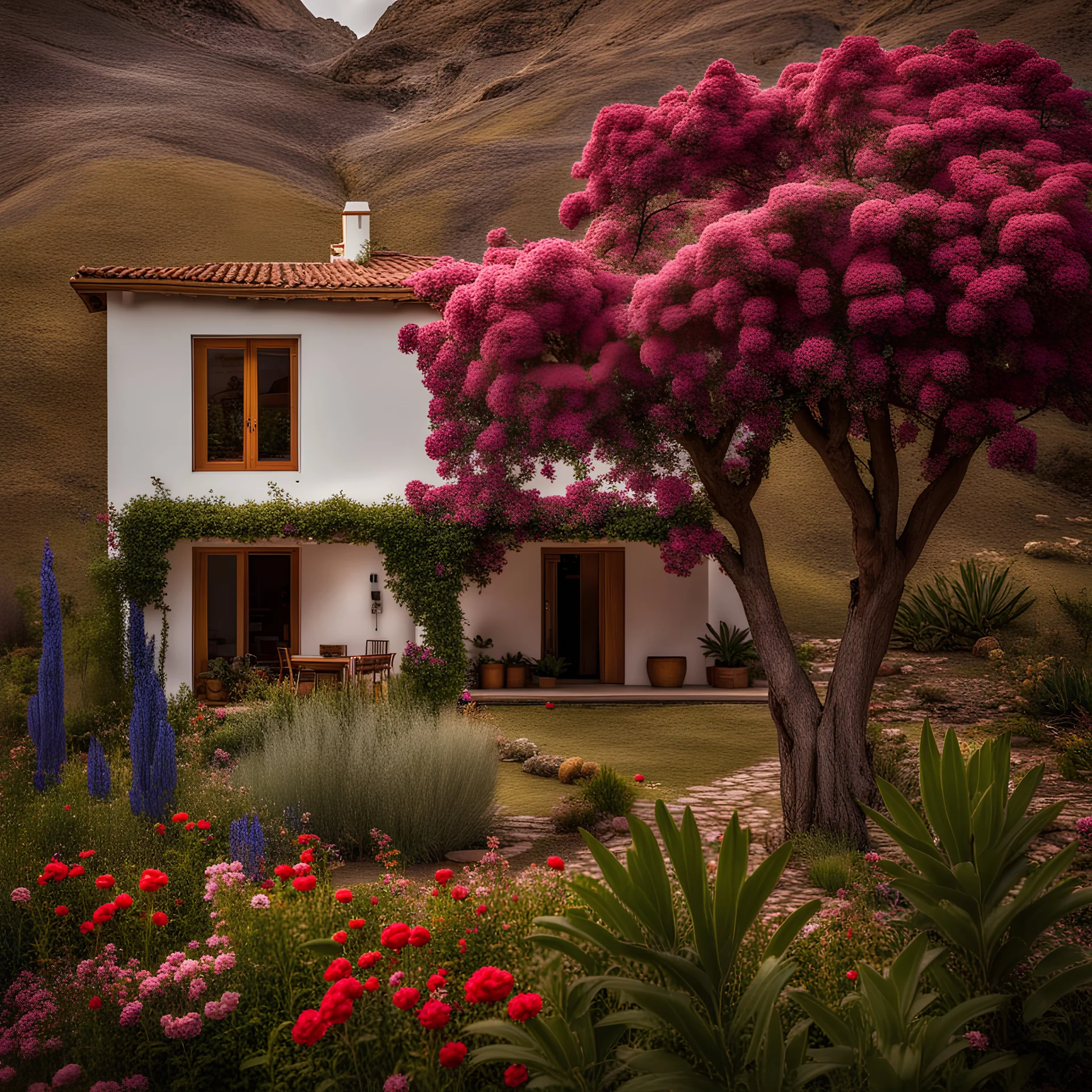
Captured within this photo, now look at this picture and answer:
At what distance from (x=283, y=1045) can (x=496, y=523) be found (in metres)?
11.7

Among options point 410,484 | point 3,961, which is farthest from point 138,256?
point 3,961

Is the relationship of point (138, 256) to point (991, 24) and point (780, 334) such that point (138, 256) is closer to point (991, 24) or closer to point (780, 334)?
point (780, 334)

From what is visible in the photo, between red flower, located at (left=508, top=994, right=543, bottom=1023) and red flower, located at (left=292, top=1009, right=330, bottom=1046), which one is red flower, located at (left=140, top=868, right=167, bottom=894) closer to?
red flower, located at (left=292, top=1009, right=330, bottom=1046)

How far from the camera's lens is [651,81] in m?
63.0

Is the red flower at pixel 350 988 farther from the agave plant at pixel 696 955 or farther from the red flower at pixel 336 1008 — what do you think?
the agave plant at pixel 696 955

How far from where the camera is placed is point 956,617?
1936 cm

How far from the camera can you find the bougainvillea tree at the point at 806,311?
20.0 ft

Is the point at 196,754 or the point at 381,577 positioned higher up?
the point at 381,577

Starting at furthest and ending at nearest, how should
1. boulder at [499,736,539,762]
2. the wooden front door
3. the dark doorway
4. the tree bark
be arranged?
Result: the wooden front door < the dark doorway < boulder at [499,736,539,762] < the tree bark

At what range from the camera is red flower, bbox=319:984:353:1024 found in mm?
2660

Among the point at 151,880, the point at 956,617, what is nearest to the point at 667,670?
the point at 956,617

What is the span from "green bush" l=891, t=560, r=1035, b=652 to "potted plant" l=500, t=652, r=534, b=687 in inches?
297

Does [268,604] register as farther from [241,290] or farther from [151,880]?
[151,880]

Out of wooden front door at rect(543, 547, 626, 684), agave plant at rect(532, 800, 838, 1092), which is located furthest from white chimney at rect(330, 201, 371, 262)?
agave plant at rect(532, 800, 838, 1092)
